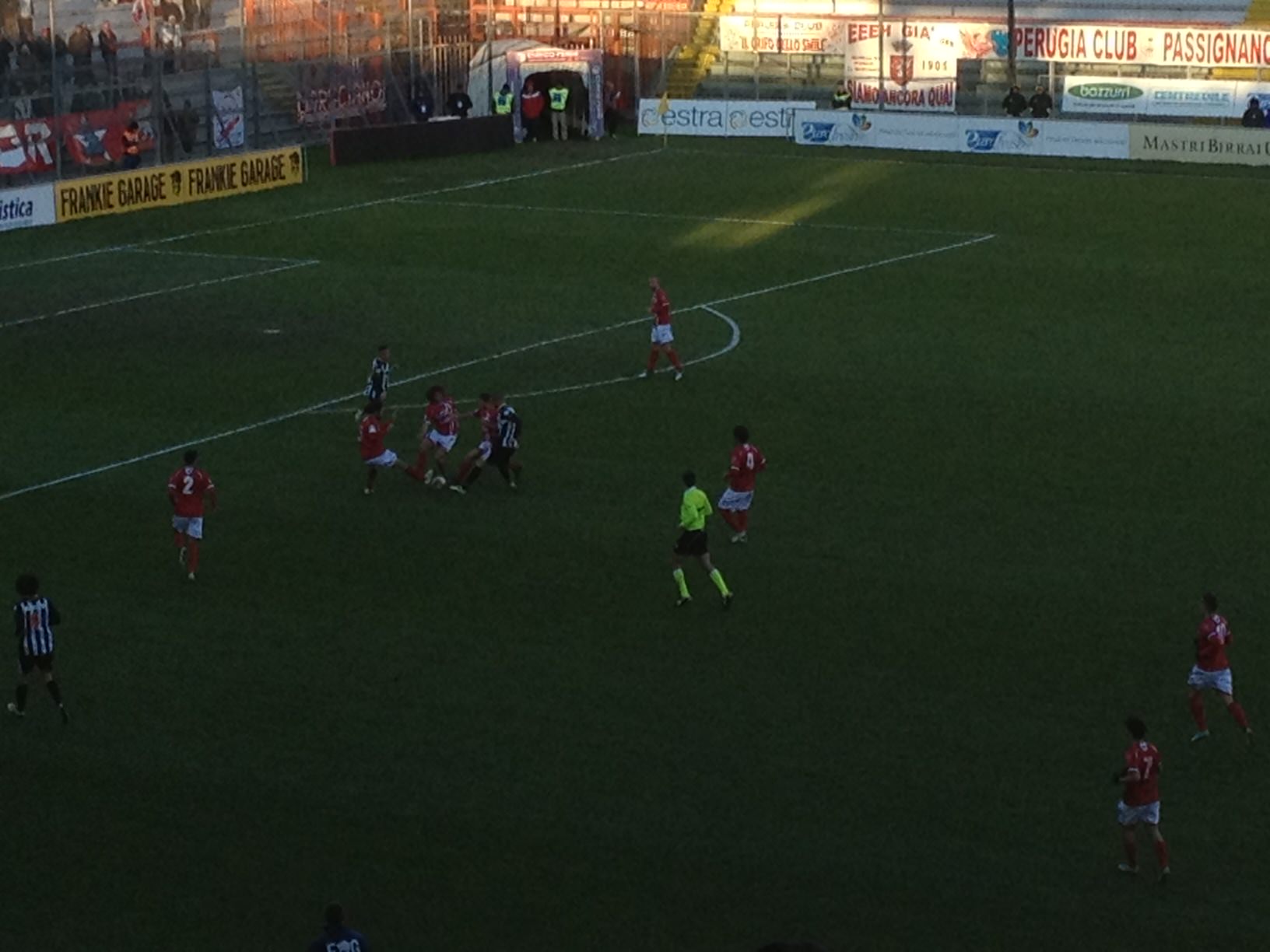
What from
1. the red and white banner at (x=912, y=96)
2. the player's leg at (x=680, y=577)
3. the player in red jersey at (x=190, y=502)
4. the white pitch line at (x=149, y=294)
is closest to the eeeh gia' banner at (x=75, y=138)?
the white pitch line at (x=149, y=294)

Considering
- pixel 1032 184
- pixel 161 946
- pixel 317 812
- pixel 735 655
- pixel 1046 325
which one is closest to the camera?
pixel 161 946

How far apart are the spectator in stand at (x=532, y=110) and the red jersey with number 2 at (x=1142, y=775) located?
52.7 metres

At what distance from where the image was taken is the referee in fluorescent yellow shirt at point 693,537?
25.1 m

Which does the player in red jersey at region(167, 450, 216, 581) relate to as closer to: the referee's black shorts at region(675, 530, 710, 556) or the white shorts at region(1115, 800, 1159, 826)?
the referee's black shorts at region(675, 530, 710, 556)

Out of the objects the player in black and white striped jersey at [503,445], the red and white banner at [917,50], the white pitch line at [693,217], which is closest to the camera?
the player in black and white striped jersey at [503,445]

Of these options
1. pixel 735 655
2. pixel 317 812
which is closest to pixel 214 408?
pixel 735 655

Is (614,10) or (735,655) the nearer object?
(735,655)

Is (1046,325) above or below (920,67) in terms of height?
below

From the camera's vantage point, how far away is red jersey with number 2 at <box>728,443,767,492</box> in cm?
2711

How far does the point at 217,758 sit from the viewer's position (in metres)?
21.2

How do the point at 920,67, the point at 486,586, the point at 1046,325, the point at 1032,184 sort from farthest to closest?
the point at 920,67 → the point at 1032,184 → the point at 1046,325 → the point at 486,586

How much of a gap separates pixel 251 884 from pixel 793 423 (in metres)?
16.7

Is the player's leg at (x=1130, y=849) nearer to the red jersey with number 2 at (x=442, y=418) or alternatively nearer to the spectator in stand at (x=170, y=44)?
the red jersey with number 2 at (x=442, y=418)

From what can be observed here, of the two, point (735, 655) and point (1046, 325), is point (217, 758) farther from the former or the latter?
point (1046, 325)
